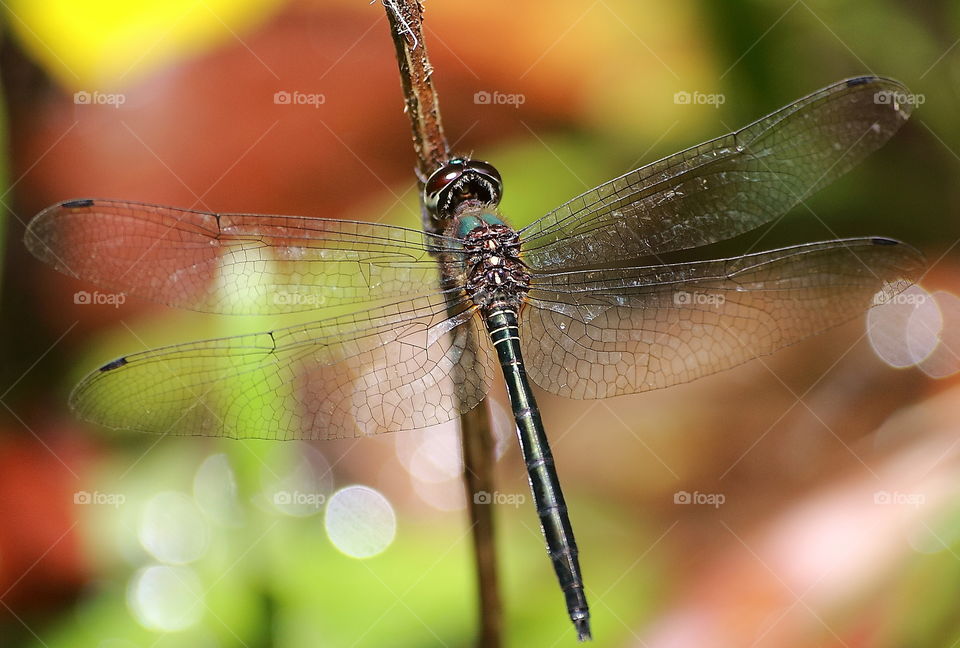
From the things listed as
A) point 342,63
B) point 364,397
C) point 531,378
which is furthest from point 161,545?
point 342,63

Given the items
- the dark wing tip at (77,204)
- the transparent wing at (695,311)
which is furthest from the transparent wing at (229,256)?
the transparent wing at (695,311)

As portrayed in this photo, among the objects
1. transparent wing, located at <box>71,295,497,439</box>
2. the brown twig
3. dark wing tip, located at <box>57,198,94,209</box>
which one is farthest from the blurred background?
dark wing tip, located at <box>57,198,94,209</box>

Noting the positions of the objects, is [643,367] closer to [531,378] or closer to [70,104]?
[531,378]

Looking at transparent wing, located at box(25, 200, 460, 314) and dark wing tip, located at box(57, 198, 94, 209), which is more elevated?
dark wing tip, located at box(57, 198, 94, 209)

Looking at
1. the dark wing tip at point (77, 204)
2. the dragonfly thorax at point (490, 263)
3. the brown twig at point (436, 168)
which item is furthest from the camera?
the dragonfly thorax at point (490, 263)

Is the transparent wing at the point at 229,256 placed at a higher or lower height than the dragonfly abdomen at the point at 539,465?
higher

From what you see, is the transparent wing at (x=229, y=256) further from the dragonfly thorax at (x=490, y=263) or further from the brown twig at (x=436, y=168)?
the brown twig at (x=436, y=168)

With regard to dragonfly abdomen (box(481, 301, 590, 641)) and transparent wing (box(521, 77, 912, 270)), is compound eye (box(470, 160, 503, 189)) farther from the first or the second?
dragonfly abdomen (box(481, 301, 590, 641))
